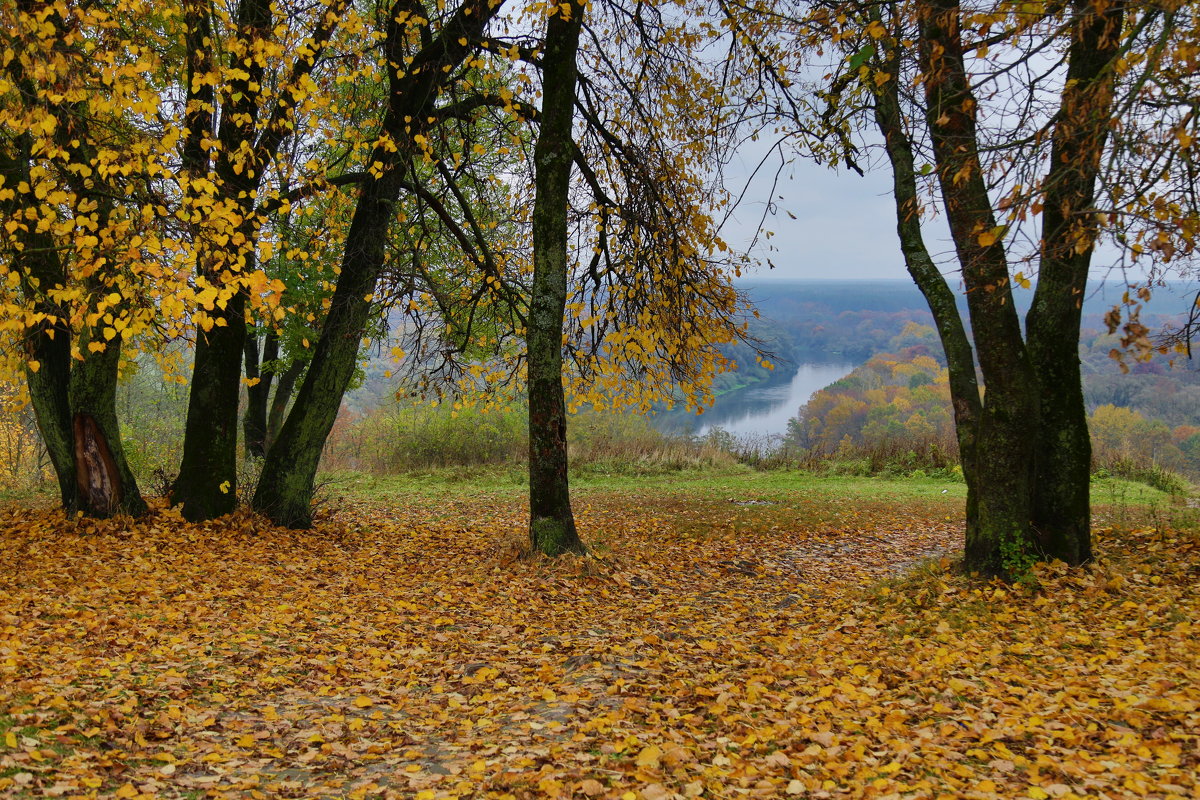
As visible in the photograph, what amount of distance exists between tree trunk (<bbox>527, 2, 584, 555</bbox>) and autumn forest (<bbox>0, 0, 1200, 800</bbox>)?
3 centimetres

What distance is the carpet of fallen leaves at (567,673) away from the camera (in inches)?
124

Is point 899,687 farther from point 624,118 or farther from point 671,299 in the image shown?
point 624,118

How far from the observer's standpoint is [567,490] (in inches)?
273

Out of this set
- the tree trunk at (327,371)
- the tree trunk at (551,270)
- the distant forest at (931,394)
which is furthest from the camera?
the distant forest at (931,394)

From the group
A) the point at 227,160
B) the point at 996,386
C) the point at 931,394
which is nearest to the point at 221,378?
the point at 227,160

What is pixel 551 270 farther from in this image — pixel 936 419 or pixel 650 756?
pixel 936 419

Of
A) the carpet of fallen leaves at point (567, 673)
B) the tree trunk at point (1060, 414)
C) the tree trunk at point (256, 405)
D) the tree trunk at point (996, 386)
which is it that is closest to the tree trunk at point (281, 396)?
the tree trunk at point (256, 405)

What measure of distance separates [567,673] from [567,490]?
2416mm

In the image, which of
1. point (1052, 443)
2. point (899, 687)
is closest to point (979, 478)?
point (1052, 443)

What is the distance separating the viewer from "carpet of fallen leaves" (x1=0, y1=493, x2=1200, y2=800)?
315 cm

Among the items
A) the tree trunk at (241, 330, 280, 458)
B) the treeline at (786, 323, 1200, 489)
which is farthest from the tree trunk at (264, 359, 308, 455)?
the treeline at (786, 323, 1200, 489)

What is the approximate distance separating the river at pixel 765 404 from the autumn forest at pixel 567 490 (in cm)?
3445

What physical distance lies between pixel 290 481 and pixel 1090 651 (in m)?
7.51

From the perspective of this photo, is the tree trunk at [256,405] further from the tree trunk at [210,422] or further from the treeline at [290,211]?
the tree trunk at [210,422]
